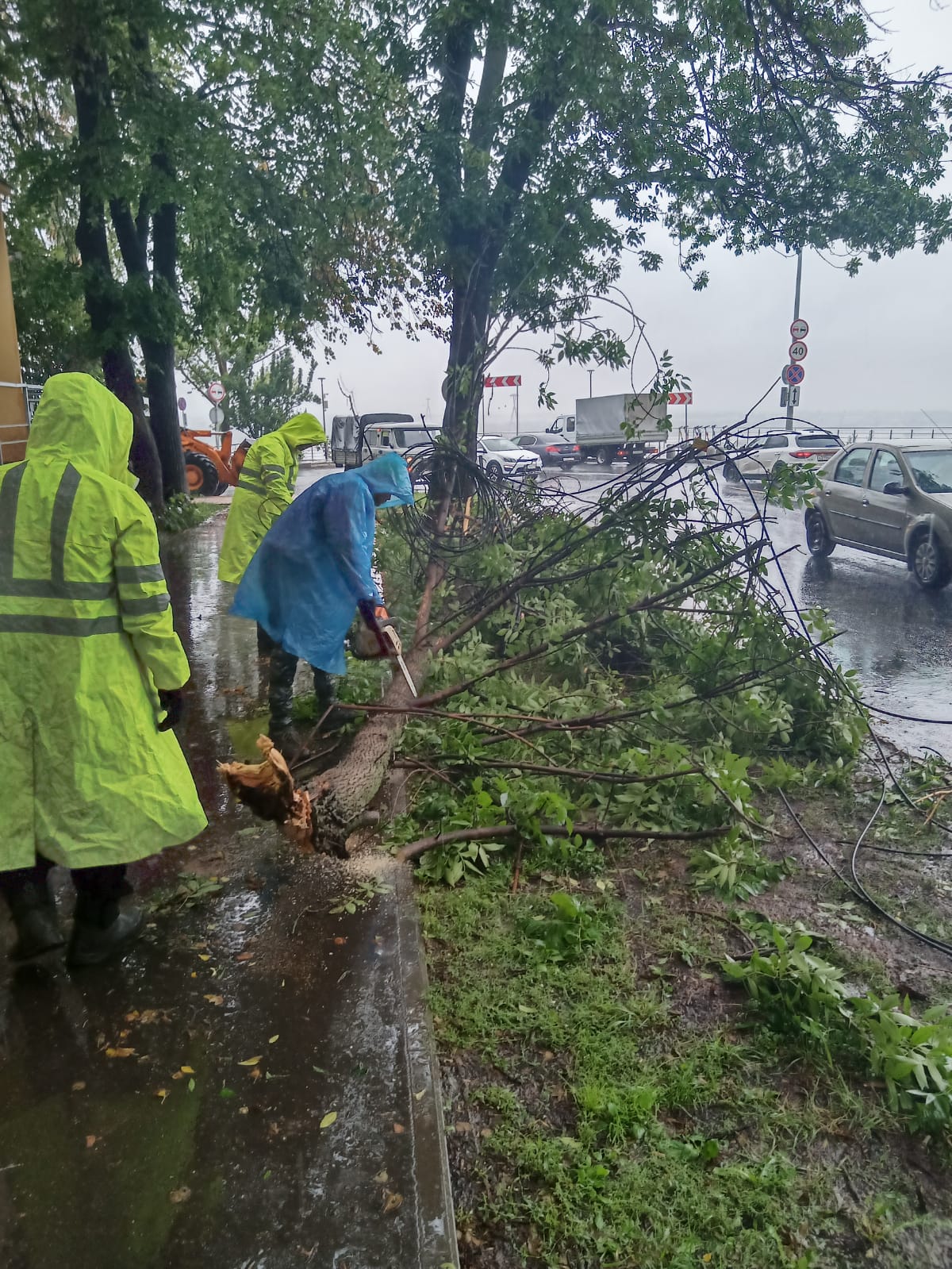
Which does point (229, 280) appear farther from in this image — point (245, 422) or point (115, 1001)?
point (245, 422)

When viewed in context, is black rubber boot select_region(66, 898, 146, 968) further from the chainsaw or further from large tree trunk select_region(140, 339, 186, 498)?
large tree trunk select_region(140, 339, 186, 498)

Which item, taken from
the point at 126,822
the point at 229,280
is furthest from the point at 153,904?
the point at 229,280

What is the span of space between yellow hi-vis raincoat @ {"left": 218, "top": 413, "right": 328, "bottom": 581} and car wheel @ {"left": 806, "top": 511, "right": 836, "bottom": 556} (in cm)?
793

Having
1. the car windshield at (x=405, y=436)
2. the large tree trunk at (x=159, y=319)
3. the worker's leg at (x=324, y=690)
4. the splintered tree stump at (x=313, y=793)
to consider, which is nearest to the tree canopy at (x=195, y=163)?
the large tree trunk at (x=159, y=319)

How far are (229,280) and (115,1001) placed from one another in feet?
40.8

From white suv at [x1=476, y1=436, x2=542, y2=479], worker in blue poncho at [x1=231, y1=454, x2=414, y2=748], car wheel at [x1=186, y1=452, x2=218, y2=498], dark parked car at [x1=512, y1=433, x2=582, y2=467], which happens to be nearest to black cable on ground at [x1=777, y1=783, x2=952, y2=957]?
worker in blue poncho at [x1=231, y1=454, x2=414, y2=748]

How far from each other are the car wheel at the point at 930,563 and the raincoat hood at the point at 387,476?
7315 millimetres

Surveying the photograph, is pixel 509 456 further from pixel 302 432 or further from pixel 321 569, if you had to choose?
pixel 321 569

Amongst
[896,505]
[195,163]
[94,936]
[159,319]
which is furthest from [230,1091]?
[159,319]

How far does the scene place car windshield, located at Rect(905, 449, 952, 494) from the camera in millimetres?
10117

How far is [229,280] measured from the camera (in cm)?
1316

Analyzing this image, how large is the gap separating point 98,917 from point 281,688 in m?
2.32

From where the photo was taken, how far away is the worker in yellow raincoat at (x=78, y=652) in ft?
8.75

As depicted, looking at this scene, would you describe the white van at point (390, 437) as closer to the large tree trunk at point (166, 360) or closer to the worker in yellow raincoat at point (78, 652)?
the large tree trunk at point (166, 360)
